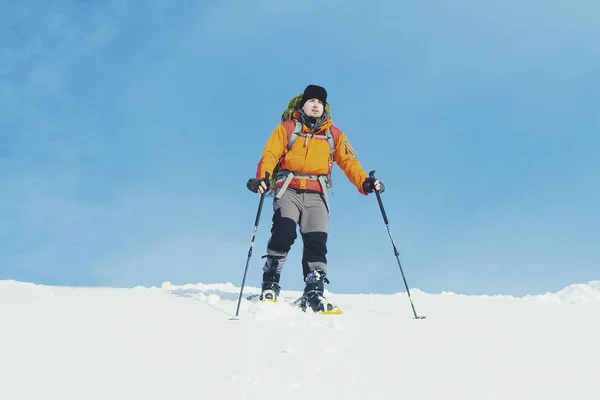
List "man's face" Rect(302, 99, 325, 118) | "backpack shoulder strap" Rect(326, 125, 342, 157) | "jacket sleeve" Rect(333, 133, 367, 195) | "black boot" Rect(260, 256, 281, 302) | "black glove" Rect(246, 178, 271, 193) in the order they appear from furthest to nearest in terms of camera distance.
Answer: "jacket sleeve" Rect(333, 133, 367, 195), "backpack shoulder strap" Rect(326, 125, 342, 157), "man's face" Rect(302, 99, 325, 118), "black boot" Rect(260, 256, 281, 302), "black glove" Rect(246, 178, 271, 193)

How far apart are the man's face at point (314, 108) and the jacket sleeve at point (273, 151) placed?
0.45m

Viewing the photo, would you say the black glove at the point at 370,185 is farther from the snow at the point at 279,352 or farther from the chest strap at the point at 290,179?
the snow at the point at 279,352

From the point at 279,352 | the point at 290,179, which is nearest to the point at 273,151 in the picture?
the point at 290,179

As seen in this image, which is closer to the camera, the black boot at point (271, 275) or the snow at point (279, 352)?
the snow at point (279, 352)

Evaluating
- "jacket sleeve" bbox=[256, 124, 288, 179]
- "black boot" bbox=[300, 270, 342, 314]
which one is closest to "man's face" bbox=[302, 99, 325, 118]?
"jacket sleeve" bbox=[256, 124, 288, 179]

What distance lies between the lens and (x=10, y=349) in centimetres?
Answer: 419

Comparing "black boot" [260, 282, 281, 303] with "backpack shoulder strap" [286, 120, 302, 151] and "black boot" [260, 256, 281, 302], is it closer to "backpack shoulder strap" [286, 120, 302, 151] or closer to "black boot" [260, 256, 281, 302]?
"black boot" [260, 256, 281, 302]

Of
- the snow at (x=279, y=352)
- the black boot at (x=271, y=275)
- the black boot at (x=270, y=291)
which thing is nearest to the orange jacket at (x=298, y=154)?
the black boot at (x=271, y=275)

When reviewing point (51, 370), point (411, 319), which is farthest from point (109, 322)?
point (411, 319)

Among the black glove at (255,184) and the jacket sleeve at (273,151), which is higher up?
the jacket sleeve at (273,151)

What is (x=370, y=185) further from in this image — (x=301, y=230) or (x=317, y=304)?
(x=317, y=304)

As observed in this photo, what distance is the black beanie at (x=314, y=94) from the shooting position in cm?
757

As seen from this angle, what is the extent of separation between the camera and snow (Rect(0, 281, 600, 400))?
339 cm

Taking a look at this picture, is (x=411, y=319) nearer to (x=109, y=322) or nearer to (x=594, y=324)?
(x=594, y=324)
